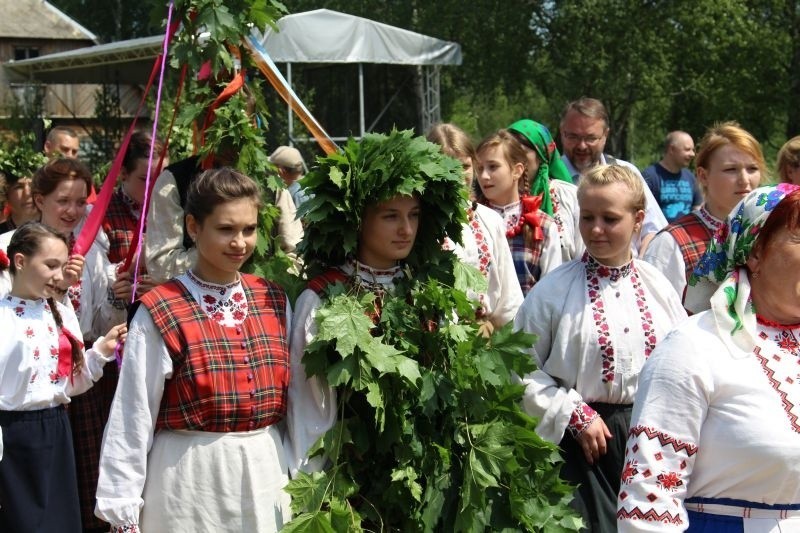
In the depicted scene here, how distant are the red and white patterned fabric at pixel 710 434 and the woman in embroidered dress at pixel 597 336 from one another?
1157 millimetres

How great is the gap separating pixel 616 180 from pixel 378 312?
1.04 metres

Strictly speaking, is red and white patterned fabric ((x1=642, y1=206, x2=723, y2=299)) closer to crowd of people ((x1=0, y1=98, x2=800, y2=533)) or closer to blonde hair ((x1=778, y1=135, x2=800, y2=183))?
crowd of people ((x1=0, y1=98, x2=800, y2=533))

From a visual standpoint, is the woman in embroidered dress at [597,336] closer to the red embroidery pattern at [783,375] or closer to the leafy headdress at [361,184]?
the leafy headdress at [361,184]

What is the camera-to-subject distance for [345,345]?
11.5 feet

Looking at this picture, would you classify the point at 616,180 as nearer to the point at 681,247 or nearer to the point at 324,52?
the point at 681,247

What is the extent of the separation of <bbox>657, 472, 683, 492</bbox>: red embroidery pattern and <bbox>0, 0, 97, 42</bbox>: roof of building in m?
44.7

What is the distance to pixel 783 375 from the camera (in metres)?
2.69

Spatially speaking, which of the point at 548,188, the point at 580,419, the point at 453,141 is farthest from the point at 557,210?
the point at 580,419

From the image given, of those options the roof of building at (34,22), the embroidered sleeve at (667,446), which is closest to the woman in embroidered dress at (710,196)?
the embroidered sleeve at (667,446)

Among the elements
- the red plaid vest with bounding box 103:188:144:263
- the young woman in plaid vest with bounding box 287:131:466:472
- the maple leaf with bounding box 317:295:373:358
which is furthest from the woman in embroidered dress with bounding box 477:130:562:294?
the red plaid vest with bounding box 103:188:144:263

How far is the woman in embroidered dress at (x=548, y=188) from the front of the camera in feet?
17.8

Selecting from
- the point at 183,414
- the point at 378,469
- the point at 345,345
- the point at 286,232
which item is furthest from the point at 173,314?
the point at 286,232

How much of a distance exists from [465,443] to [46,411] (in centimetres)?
202

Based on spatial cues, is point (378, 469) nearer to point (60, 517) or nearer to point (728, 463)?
point (728, 463)
